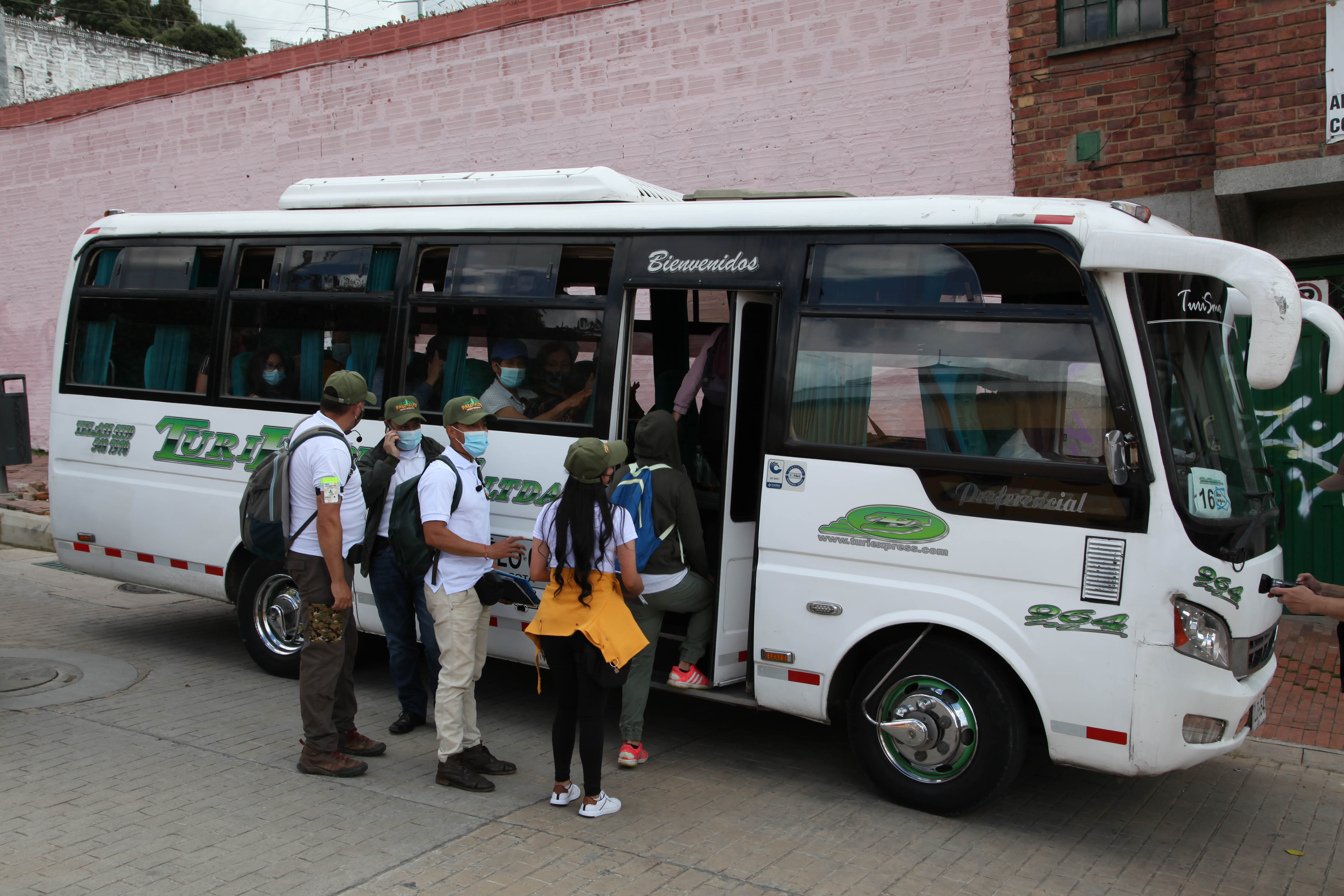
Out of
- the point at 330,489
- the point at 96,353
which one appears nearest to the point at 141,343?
the point at 96,353

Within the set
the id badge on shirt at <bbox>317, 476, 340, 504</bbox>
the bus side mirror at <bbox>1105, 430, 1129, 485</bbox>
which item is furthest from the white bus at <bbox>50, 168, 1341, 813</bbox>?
the id badge on shirt at <bbox>317, 476, 340, 504</bbox>

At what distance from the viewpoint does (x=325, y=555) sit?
17.4 ft

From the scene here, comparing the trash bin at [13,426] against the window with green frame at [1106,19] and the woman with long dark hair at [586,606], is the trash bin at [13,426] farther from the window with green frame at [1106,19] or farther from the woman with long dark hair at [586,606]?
the window with green frame at [1106,19]

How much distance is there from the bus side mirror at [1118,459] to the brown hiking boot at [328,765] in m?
3.79

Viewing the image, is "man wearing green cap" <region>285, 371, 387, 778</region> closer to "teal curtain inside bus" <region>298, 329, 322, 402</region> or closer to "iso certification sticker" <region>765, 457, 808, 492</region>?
"teal curtain inside bus" <region>298, 329, 322, 402</region>

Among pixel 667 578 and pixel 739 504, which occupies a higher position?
pixel 739 504

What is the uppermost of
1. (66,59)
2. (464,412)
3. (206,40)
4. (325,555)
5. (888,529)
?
(206,40)

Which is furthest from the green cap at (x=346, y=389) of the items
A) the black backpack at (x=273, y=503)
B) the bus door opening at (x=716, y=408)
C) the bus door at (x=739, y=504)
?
the bus door at (x=739, y=504)

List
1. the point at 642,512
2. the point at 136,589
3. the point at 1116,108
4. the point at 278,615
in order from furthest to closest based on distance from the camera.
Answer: the point at 136,589 → the point at 1116,108 → the point at 278,615 → the point at 642,512

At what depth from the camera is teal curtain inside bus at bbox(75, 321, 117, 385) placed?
311 inches

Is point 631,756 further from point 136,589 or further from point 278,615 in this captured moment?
point 136,589

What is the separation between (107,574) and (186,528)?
1.00m

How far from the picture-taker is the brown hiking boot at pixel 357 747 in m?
5.80

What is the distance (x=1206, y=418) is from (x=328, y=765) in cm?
447
